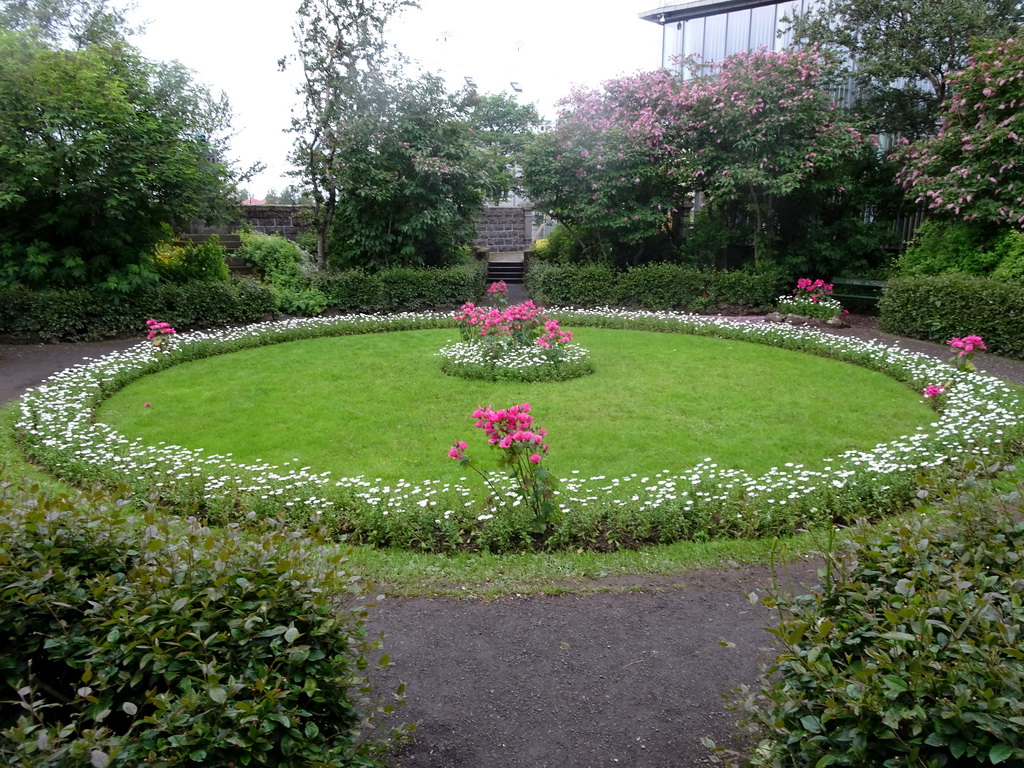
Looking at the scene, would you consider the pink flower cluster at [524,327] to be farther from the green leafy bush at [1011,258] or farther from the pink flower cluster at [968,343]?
the green leafy bush at [1011,258]

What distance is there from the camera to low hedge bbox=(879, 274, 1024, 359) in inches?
339

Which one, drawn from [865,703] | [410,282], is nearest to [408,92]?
[410,282]

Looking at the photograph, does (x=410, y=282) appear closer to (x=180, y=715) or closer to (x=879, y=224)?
(x=879, y=224)

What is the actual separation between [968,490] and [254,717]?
2.49 metres

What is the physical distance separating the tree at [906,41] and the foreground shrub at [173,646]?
42.5 feet

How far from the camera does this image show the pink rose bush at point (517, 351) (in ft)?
26.1

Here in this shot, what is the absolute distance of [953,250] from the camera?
35.7 feet

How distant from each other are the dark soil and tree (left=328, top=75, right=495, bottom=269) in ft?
36.8

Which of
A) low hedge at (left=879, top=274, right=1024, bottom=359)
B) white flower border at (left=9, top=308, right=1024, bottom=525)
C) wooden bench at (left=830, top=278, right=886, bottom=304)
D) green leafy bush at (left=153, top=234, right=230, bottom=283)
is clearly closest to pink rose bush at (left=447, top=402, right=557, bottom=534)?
white flower border at (left=9, top=308, right=1024, bottom=525)

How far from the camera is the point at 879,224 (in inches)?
527

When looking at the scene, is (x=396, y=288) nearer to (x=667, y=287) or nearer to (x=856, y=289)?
(x=667, y=287)

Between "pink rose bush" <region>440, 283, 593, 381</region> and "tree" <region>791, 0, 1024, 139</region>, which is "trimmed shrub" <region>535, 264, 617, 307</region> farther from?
"tree" <region>791, 0, 1024, 139</region>

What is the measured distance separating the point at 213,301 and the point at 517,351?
564cm

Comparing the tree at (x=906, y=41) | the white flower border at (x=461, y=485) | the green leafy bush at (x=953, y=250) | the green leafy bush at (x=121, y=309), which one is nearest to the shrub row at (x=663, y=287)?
the green leafy bush at (x=953, y=250)
